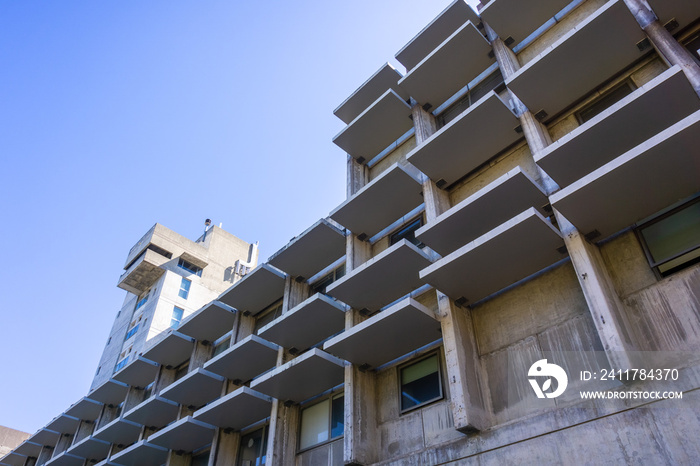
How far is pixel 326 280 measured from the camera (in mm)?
18750

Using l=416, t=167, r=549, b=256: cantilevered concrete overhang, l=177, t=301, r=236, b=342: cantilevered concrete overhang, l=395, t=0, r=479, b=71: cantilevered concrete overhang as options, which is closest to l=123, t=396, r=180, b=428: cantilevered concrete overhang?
l=177, t=301, r=236, b=342: cantilevered concrete overhang

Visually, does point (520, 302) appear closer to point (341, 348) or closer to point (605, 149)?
point (605, 149)

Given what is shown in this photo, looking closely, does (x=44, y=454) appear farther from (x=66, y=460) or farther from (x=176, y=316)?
(x=176, y=316)


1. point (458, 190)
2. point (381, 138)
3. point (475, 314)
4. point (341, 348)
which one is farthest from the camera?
point (381, 138)

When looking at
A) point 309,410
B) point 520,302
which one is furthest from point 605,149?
point 309,410

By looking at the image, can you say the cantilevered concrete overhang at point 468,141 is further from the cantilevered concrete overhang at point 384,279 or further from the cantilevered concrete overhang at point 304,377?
the cantilevered concrete overhang at point 304,377

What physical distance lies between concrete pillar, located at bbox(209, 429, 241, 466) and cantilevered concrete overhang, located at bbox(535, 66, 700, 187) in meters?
14.5

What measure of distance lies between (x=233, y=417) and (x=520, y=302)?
11.1 meters

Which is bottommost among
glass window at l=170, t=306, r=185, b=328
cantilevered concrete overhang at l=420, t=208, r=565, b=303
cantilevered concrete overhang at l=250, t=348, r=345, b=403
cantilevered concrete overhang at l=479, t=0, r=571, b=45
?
cantilevered concrete overhang at l=250, t=348, r=345, b=403

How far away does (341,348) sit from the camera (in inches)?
533

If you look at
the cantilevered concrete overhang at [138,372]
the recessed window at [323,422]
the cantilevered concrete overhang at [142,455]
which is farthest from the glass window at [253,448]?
the cantilevered concrete overhang at [138,372]

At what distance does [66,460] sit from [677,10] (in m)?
32.1

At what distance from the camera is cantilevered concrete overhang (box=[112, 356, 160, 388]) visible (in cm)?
2384

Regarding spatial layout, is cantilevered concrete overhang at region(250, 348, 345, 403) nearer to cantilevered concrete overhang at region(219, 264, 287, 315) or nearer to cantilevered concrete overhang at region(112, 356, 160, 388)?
cantilevered concrete overhang at region(219, 264, 287, 315)
